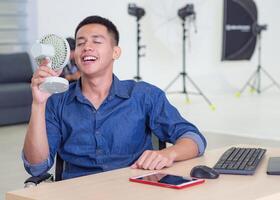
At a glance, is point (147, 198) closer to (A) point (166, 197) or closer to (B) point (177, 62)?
(A) point (166, 197)

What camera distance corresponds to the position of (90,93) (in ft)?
6.99

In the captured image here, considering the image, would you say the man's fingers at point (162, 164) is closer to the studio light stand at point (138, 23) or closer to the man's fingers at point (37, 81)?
the man's fingers at point (37, 81)

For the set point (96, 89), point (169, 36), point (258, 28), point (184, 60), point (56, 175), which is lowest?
point (184, 60)

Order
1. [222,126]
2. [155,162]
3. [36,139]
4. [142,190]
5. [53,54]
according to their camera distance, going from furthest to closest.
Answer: [222,126]
[36,139]
[155,162]
[53,54]
[142,190]

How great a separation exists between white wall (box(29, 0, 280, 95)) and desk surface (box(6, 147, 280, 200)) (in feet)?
21.2

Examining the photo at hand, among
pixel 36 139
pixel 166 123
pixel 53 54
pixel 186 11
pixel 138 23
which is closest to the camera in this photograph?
pixel 53 54

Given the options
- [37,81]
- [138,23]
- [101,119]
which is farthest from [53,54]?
[138,23]

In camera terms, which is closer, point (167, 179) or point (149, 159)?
point (167, 179)

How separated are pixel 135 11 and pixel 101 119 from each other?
6.71 m

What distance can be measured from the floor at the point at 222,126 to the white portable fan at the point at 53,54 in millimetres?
2259

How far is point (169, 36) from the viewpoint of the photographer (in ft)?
31.0

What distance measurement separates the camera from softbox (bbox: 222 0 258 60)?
10.2m

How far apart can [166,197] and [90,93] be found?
2.56ft

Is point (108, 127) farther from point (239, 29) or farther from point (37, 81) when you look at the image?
point (239, 29)
